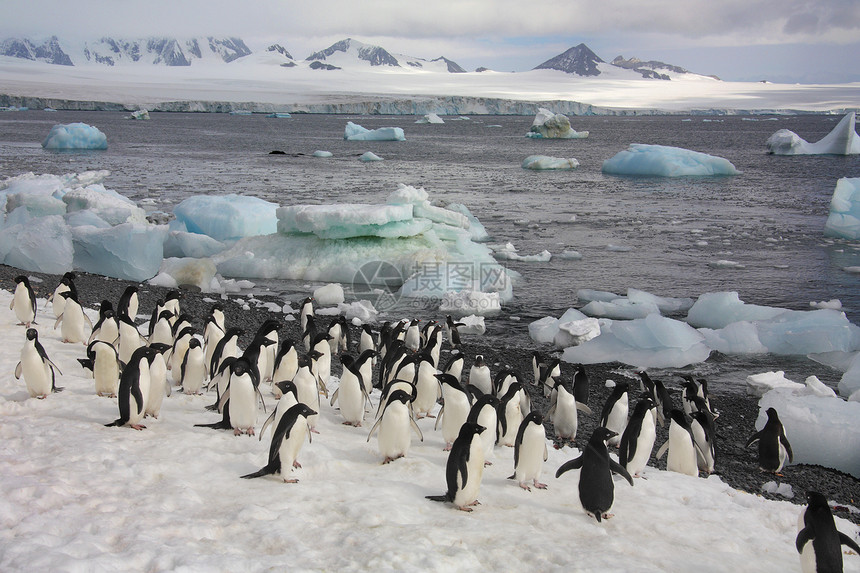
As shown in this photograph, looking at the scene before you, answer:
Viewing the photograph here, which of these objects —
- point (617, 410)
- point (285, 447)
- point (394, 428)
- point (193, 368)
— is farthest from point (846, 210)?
point (285, 447)

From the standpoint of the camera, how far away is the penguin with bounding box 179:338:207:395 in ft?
20.7

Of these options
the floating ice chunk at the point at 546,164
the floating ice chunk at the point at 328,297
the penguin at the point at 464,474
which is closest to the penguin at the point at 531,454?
the penguin at the point at 464,474

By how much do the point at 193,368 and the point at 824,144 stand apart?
175ft

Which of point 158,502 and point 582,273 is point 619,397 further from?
point 582,273

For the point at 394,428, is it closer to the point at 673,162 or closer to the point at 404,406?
the point at 404,406

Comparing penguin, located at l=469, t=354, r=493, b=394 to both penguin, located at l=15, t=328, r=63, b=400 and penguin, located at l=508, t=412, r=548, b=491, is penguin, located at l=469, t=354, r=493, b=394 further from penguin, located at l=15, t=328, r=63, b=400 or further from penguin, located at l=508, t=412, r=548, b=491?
penguin, located at l=15, t=328, r=63, b=400

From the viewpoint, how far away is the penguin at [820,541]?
148 inches

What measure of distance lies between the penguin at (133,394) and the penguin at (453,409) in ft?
7.93

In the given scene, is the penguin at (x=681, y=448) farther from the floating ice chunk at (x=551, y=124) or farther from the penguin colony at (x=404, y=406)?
the floating ice chunk at (x=551, y=124)

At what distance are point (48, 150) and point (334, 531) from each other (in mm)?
47937

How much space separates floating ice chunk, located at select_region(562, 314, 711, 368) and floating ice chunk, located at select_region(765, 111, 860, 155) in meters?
44.6

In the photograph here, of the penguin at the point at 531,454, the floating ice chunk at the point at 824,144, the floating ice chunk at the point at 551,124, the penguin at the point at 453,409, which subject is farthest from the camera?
the floating ice chunk at the point at 551,124

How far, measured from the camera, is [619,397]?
20.9ft

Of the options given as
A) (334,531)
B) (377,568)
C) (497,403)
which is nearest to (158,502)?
(334,531)
